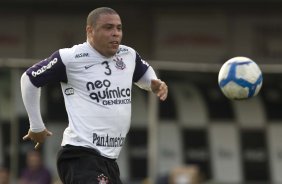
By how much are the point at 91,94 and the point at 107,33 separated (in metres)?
0.48

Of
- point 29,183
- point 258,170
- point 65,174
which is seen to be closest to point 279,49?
point 258,170

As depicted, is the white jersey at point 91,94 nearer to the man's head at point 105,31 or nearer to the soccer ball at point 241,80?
the man's head at point 105,31

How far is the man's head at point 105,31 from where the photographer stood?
7.12 metres

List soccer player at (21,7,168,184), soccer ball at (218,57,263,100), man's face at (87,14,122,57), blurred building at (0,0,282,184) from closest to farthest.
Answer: soccer player at (21,7,168,184), man's face at (87,14,122,57), soccer ball at (218,57,263,100), blurred building at (0,0,282,184)

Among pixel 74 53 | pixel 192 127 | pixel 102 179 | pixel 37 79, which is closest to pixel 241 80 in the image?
pixel 74 53

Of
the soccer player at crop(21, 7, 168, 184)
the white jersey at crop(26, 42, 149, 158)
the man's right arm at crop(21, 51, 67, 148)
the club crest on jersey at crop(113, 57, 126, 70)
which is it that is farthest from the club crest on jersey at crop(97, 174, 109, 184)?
the club crest on jersey at crop(113, 57, 126, 70)

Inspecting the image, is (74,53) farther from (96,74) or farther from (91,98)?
(91,98)

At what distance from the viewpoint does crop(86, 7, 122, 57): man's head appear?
7117 millimetres

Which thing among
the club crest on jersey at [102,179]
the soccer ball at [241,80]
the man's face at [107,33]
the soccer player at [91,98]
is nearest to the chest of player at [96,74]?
the soccer player at [91,98]

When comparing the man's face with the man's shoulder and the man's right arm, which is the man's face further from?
the man's right arm

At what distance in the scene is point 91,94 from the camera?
7047 millimetres

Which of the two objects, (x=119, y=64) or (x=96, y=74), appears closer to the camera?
(x=96, y=74)

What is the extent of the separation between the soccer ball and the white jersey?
1.03 meters

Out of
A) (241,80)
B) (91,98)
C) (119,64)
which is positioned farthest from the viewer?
(241,80)
